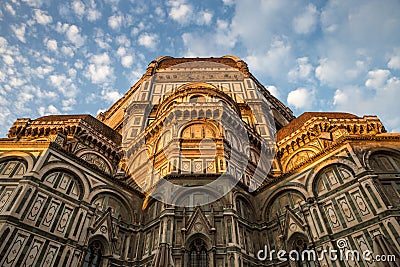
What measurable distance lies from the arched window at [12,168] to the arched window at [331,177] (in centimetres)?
1957

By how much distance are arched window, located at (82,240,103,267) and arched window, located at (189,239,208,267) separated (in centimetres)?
593

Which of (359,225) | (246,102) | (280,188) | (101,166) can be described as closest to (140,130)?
(101,166)

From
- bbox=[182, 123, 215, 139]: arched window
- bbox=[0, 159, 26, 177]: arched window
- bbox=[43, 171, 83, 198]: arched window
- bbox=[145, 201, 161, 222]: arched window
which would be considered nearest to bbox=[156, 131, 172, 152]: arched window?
bbox=[182, 123, 215, 139]: arched window

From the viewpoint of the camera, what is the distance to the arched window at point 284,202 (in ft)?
63.2

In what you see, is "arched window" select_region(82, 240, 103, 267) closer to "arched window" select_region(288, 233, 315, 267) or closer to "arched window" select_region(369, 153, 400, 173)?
"arched window" select_region(288, 233, 315, 267)

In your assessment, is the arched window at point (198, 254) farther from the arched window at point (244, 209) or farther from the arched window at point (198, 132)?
the arched window at point (198, 132)

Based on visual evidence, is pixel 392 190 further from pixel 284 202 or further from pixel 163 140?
pixel 163 140

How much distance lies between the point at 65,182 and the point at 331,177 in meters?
17.9

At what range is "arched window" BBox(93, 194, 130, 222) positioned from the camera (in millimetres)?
19000

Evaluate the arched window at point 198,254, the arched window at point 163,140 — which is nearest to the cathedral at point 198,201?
the arched window at point 198,254

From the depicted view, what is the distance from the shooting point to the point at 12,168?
17359 mm

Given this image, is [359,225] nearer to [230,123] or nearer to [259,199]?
[259,199]

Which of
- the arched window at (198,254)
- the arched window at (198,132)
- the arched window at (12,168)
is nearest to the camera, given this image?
the arched window at (198,254)

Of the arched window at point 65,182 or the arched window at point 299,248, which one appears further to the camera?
the arched window at point 65,182
